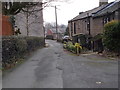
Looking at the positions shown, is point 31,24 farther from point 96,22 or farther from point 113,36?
point 113,36

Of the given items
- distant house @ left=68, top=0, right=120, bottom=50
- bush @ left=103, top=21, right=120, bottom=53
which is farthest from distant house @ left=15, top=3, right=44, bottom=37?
bush @ left=103, top=21, right=120, bottom=53

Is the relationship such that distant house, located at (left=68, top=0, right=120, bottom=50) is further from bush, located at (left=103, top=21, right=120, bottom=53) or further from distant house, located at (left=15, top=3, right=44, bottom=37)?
distant house, located at (left=15, top=3, right=44, bottom=37)

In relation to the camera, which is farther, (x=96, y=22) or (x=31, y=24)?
(x=31, y=24)

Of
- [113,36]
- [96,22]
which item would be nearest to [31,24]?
[96,22]

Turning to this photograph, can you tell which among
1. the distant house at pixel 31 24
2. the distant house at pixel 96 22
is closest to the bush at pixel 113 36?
the distant house at pixel 96 22

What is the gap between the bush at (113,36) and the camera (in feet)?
63.9

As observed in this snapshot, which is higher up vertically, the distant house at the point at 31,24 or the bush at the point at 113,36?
the distant house at the point at 31,24

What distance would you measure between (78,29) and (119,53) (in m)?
21.9

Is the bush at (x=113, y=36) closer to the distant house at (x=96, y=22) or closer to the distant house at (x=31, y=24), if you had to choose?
the distant house at (x=96, y=22)

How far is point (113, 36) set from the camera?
1981cm

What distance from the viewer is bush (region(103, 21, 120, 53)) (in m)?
19.5

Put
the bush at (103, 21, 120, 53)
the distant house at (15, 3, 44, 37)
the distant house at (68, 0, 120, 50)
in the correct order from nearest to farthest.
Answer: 1. the bush at (103, 21, 120, 53)
2. the distant house at (68, 0, 120, 50)
3. the distant house at (15, 3, 44, 37)

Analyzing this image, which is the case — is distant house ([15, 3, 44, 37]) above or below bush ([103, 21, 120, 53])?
above

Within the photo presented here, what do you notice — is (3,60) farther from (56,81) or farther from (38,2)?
(38,2)
